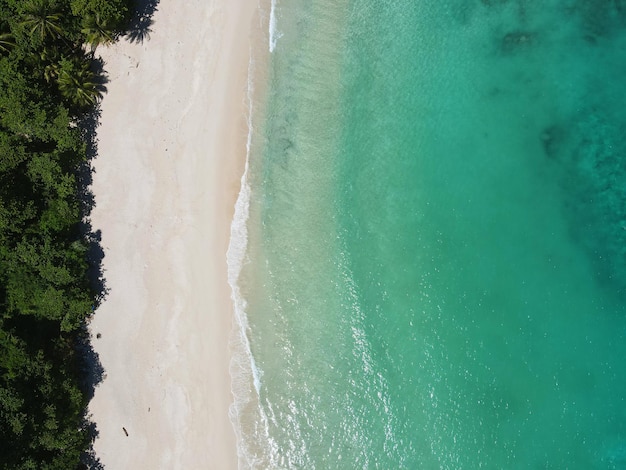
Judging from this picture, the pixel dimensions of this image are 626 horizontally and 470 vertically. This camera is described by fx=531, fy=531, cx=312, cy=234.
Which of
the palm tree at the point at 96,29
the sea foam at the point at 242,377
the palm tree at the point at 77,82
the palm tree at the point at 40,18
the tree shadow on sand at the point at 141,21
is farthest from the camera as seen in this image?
the tree shadow on sand at the point at 141,21

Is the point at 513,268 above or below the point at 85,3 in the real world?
below

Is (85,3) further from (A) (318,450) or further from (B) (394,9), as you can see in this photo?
(A) (318,450)

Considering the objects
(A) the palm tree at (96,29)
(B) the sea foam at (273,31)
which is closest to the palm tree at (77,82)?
(A) the palm tree at (96,29)

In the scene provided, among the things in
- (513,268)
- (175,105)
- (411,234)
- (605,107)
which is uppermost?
(175,105)

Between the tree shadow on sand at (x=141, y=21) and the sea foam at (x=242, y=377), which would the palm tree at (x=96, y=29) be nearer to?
the tree shadow on sand at (x=141, y=21)

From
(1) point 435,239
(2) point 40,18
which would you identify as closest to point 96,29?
(2) point 40,18

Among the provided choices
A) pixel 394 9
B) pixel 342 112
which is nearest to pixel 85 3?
pixel 342 112
